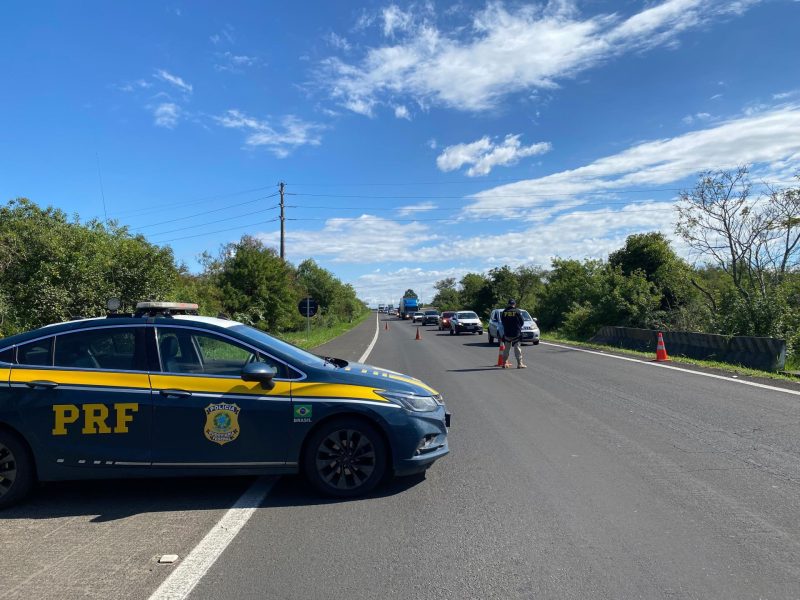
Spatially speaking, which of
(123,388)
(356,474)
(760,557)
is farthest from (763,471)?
(123,388)

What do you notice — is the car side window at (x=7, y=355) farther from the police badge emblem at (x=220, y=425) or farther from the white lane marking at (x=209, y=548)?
the white lane marking at (x=209, y=548)

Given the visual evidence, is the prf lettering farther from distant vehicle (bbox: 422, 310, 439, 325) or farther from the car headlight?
distant vehicle (bbox: 422, 310, 439, 325)

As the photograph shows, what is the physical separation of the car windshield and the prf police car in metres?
0.12

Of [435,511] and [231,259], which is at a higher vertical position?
[231,259]

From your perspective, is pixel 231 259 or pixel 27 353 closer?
pixel 27 353

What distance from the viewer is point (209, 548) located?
409 cm

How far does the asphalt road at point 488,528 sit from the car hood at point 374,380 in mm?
895

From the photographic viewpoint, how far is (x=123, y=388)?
5.04 metres

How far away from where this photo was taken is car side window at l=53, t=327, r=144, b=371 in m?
5.16

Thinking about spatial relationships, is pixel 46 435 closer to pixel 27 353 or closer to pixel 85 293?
pixel 27 353

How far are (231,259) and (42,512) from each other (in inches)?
1519

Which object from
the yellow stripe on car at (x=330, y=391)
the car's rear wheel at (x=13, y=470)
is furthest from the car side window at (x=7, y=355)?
the yellow stripe on car at (x=330, y=391)

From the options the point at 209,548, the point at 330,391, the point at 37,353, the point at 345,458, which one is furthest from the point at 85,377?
the point at 345,458

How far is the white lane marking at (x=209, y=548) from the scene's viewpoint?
3498mm
